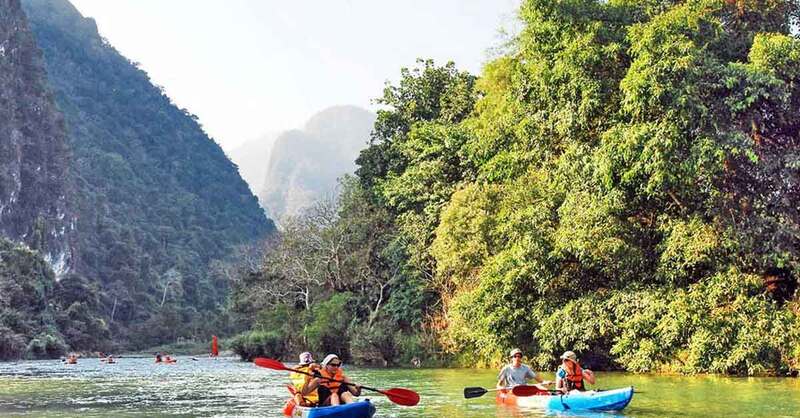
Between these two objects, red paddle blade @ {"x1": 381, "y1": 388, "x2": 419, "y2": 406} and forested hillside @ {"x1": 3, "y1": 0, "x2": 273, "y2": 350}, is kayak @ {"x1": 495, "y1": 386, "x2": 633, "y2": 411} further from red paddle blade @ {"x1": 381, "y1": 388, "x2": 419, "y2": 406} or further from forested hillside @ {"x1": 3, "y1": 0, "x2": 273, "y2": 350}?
forested hillside @ {"x1": 3, "y1": 0, "x2": 273, "y2": 350}

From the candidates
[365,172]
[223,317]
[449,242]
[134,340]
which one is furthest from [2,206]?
[449,242]

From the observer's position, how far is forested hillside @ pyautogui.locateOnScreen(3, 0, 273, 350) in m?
74.7

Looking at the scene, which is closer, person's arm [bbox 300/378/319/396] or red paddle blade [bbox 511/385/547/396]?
person's arm [bbox 300/378/319/396]

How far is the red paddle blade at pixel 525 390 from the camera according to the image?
15.4 meters

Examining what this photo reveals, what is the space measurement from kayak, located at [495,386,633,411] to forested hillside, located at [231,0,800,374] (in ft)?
25.0

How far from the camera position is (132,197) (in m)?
106

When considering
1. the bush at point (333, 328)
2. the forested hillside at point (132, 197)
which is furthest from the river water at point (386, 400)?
the forested hillside at point (132, 197)

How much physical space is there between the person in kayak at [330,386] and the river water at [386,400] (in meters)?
1.75

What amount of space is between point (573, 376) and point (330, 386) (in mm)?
4896

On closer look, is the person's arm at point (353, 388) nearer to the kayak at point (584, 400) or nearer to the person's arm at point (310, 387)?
the person's arm at point (310, 387)

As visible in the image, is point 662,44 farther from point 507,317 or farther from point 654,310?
point 507,317

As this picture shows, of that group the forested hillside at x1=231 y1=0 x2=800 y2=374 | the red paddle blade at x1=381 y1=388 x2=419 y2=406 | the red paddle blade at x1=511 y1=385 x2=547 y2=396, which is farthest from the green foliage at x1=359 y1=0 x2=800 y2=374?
the red paddle blade at x1=381 y1=388 x2=419 y2=406

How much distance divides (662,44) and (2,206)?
60.1 m

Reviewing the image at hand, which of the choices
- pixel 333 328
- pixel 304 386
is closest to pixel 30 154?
pixel 333 328
